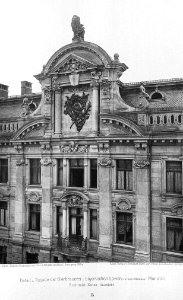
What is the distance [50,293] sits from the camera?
7.98 metres

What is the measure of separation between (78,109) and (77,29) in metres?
3.19

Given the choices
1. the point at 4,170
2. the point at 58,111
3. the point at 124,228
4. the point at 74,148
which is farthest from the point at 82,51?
the point at 124,228

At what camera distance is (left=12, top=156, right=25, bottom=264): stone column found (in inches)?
547

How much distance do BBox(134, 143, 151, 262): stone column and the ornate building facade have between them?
0.04m

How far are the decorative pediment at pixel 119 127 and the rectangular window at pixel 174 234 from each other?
3292 mm

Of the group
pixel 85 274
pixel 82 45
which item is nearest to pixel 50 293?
pixel 85 274

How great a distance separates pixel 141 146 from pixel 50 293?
581 centimetres

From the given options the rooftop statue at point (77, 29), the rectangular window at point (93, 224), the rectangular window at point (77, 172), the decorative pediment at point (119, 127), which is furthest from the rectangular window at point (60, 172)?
the rooftop statue at point (77, 29)

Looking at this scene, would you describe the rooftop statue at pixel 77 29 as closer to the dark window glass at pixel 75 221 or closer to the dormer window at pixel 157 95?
the dormer window at pixel 157 95

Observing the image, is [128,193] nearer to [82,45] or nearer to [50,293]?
[50,293]

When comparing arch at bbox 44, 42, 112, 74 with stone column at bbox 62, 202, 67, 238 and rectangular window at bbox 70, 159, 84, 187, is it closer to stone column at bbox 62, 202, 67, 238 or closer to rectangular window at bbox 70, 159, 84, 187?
rectangular window at bbox 70, 159, 84, 187

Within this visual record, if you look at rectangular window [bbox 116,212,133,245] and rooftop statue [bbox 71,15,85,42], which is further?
rectangular window [bbox 116,212,133,245]

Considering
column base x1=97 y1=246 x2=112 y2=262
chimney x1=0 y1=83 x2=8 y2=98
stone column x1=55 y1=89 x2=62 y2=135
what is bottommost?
column base x1=97 y1=246 x2=112 y2=262

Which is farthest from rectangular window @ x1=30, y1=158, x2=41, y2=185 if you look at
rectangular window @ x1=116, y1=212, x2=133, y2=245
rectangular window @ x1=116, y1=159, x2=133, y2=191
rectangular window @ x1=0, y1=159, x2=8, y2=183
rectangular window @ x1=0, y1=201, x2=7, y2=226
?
rectangular window @ x1=116, y1=212, x2=133, y2=245
